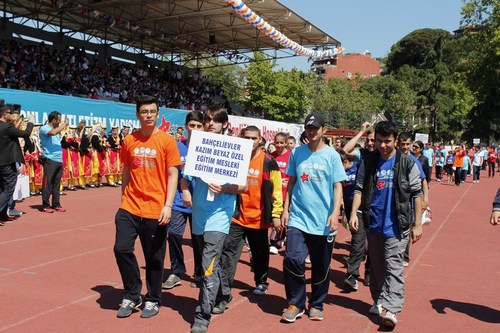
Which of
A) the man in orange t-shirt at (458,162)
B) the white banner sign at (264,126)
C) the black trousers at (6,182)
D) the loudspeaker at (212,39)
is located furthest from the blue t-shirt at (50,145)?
the loudspeaker at (212,39)

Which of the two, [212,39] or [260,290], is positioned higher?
[212,39]

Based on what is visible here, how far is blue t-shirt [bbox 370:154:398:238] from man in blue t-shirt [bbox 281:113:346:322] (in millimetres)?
399

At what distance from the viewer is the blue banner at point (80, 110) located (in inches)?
542

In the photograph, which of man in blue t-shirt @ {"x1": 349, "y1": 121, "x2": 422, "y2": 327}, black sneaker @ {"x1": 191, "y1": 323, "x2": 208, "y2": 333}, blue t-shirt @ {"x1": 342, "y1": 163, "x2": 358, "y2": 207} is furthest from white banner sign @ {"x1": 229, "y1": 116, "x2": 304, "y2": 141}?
black sneaker @ {"x1": 191, "y1": 323, "x2": 208, "y2": 333}

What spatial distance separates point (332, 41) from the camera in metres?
32.6

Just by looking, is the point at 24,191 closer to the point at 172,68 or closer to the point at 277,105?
the point at 172,68

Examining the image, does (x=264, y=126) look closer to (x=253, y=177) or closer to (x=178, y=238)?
(x=178, y=238)

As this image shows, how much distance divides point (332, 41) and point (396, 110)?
90.6 ft

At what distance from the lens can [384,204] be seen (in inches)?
207

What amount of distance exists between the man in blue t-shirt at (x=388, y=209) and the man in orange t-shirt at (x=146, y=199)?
185 centimetres

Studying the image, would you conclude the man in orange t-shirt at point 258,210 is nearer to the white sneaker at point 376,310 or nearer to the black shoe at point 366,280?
the white sneaker at point 376,310

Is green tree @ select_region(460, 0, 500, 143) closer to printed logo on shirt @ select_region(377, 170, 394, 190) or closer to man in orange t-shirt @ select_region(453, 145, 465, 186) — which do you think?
man in orange t-shirt @ select_region(453, 145, 465, 186)

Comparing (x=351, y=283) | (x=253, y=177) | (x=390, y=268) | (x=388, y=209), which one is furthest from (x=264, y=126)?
(x=390, y=268)

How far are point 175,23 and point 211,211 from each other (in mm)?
26533
